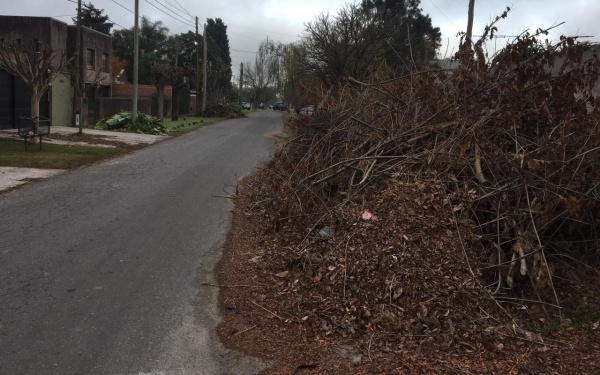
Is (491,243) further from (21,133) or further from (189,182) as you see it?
(21,133)

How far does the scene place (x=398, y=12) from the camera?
126 ft

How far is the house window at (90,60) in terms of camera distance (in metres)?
31.8

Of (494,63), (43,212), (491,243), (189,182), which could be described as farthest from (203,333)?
(189,182)

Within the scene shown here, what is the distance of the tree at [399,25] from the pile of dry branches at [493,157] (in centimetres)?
1697

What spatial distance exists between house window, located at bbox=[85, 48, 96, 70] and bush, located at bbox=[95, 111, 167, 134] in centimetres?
841

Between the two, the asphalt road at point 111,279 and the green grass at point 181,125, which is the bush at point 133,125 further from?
the asphalt road at point 111,279

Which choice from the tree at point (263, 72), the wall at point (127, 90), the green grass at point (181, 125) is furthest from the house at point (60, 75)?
the tree at point (263, 72)

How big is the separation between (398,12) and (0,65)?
28.5 m

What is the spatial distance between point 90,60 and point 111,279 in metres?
30.9

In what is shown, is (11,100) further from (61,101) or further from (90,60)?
(90,60)

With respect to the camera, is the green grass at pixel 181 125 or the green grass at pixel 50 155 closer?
the green grass at pixel 50 155

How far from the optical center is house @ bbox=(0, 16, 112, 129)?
2003cm

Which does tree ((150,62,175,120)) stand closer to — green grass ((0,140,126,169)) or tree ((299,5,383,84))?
tree ((299,5,383,84))

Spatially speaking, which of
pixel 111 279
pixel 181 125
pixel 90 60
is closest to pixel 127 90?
pixel 90 60
